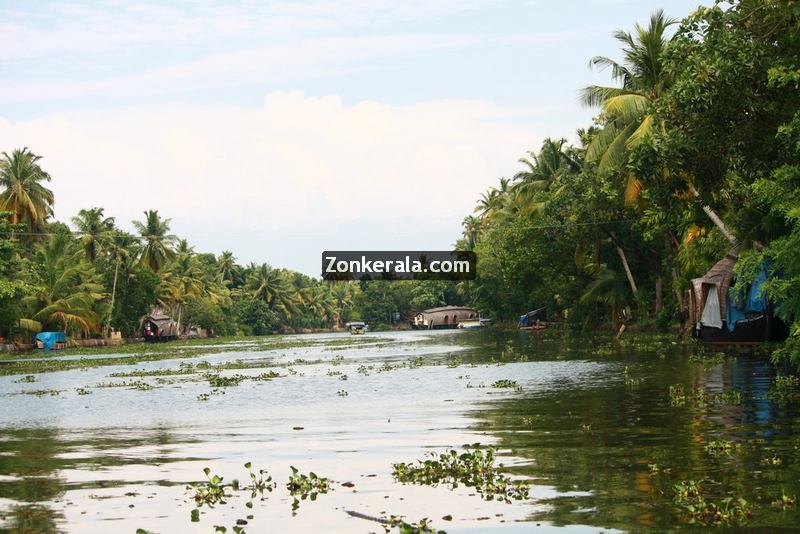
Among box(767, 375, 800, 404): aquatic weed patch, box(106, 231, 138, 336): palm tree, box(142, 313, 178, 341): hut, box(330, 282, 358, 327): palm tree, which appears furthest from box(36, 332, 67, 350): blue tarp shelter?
box(330, 282, 358, 327): palm tree

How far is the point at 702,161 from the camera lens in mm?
24828

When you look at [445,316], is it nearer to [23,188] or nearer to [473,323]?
[473,323]

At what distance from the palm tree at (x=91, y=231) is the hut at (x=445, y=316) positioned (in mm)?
74205

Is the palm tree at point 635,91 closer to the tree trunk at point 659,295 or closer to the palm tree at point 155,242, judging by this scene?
the tree trunk at point 659,295

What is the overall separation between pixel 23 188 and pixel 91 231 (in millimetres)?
15387

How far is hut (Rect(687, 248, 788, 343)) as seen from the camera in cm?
3338

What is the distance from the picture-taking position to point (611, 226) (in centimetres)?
6009

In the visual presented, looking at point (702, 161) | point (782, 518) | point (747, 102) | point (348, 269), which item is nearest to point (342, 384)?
point (702, 161)

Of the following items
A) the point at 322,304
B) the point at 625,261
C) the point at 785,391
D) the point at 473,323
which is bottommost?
the point at 785,391

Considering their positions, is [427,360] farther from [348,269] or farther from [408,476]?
[348,269]

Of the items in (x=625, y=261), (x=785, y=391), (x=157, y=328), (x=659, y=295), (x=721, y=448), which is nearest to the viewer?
(x=721, y=448)

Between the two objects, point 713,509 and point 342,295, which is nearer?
point 713,509

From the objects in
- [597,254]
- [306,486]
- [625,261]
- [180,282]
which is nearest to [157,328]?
[180,282]

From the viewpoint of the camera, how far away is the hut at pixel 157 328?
108125mm
